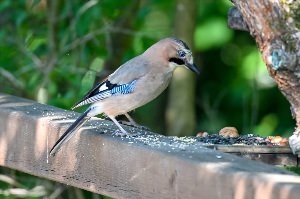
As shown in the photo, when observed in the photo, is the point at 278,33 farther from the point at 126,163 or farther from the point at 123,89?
the point at 123,89

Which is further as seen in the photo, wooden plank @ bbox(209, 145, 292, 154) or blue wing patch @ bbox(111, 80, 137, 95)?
blue wing patch @ bbox(111, 80, 137, 95)

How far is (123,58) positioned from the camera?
787 centimetres

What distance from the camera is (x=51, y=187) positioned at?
7.21 metres

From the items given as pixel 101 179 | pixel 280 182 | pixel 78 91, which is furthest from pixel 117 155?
pixel 78 91

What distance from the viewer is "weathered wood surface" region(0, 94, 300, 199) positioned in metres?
3.48

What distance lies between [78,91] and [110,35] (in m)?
1.16

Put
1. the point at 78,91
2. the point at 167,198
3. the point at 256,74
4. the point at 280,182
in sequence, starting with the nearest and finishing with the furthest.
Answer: the point at 280,182
the point at 167,198
the point at 78,91
the point at 256,74

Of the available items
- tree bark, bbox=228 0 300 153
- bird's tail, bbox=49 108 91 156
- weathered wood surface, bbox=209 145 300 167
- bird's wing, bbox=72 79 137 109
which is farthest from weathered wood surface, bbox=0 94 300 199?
tree bark, bbox=228 0 300 153

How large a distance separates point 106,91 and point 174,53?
1.45ft

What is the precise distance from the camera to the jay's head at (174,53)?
5453 mm

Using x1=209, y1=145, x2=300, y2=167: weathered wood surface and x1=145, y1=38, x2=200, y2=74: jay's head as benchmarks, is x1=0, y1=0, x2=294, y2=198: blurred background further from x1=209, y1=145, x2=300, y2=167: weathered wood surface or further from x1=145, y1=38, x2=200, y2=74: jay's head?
x1=209, y1=145, x2=300, y2=167: weathered wood surface

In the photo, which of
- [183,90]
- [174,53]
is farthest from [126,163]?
[183,90]

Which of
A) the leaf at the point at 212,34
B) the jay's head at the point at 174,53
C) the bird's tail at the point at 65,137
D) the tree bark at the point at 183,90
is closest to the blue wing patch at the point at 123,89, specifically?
the jay's head at the point at 174,53

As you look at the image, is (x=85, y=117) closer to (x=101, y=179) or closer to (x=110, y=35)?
(x=101, y=179)
